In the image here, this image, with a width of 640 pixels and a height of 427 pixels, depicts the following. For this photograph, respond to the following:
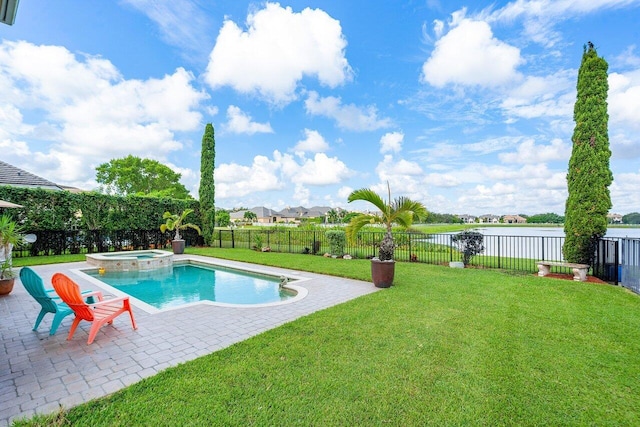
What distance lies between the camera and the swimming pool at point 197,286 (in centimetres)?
648

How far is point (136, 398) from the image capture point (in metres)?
2.43

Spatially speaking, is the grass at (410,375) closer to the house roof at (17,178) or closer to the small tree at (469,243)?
the small tree at (469,243)

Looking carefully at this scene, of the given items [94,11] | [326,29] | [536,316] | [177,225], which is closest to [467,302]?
[536,316]

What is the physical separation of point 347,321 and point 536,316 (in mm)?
3041

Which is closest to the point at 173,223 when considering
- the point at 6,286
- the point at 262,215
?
the point at 6,286

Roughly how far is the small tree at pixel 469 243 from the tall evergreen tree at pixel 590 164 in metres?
2.22

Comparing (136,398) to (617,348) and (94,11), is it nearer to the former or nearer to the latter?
(617,348)

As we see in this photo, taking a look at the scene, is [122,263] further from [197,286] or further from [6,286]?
[6,286]

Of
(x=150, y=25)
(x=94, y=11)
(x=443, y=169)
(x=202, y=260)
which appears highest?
(x=150, y=25)

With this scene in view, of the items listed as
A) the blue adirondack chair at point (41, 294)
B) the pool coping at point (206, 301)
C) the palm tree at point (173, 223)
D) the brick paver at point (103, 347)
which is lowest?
the pool coping at point (206, 301)

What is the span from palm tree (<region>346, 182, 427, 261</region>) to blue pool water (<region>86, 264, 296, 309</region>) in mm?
2418

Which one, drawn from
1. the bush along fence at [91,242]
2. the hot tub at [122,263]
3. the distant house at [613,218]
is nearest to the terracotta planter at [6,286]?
the hot tub at [122,263]

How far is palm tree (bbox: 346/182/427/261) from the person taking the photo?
22.3ft

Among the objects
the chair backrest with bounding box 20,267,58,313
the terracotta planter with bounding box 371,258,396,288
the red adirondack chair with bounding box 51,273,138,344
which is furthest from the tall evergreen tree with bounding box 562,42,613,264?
the chair backrest with bounding box 20,267,58,313
